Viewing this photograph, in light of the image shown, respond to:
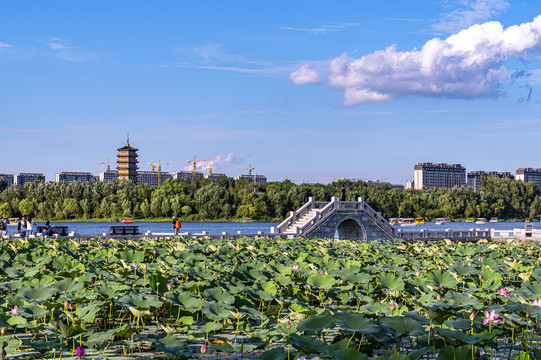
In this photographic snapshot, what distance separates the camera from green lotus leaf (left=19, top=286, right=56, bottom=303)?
6.42 meters

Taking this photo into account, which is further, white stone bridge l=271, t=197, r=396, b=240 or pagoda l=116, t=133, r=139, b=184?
pagoda l=116, t=133, r=139, b=184

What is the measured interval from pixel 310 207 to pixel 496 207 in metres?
71.5

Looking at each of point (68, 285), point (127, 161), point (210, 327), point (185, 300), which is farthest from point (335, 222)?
point (127, 161)

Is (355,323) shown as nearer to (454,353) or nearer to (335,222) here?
(454,353)

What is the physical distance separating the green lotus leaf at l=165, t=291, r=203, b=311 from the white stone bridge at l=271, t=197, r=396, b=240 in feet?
89.9

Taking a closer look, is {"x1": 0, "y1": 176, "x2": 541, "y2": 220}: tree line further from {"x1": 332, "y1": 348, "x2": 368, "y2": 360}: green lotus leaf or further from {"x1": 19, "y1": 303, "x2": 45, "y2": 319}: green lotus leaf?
{"x1": 332, "y1": 348, "x2": 368, "y2": 360}: green lotus leaf

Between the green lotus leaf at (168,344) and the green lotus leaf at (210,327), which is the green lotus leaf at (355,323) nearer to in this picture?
the green lotus leaf at (210,327)

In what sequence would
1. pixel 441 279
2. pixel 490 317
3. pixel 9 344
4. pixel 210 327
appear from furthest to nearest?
pixel 441 279, pixel 490 317, pixel 210 327, pixel 9 344

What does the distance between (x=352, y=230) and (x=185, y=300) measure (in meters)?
34.3

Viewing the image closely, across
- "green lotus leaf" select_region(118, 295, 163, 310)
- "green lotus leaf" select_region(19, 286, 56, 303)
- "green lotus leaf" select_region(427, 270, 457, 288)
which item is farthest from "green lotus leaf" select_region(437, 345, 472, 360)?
"green lotus leaf" select_region(19, 286, 56, 303)

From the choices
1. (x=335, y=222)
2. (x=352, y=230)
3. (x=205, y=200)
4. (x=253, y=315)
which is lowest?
(x=352, y=230)

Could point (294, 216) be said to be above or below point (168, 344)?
above

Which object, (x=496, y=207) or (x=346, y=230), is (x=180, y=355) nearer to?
(x=346, y=230)

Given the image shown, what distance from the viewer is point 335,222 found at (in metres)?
37.0
